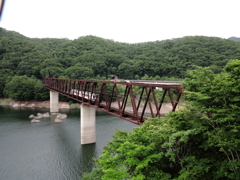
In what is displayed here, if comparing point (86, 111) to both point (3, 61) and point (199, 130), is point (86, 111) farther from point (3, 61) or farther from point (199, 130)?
point (3, 61)

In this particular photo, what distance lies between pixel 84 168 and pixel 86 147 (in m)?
4.73

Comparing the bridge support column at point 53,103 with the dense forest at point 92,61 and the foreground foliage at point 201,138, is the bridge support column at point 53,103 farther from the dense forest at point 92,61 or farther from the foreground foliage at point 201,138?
the foreground foliage at point 201,138

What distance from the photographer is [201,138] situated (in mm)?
6781

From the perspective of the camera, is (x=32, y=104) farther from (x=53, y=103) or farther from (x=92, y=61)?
(x=92, y=61)

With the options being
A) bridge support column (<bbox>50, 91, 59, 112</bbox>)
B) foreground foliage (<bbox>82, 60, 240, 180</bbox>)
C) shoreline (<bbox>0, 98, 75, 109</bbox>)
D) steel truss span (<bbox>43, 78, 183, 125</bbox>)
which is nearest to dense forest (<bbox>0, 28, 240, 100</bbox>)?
shoreline (<bbox>0, 98, 75, 109</bbox>)

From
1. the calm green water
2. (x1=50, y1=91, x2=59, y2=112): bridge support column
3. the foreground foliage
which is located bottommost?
the calm green water

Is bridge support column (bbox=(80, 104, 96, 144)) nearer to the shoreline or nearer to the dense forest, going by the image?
the shoreline

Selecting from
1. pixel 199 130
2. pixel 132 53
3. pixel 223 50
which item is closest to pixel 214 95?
pixel 199 130

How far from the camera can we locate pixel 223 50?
2768 inches

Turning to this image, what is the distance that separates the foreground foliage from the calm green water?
7497 millimetres

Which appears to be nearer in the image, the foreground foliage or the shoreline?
the foreground foliage

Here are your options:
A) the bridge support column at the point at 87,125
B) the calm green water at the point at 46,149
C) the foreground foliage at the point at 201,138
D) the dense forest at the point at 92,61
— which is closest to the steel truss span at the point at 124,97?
the bridge support column at the point at 87,125

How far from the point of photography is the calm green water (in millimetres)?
16375

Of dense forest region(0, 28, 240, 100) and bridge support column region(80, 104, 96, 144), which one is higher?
dense forest region(0, 28, 240, 100)
